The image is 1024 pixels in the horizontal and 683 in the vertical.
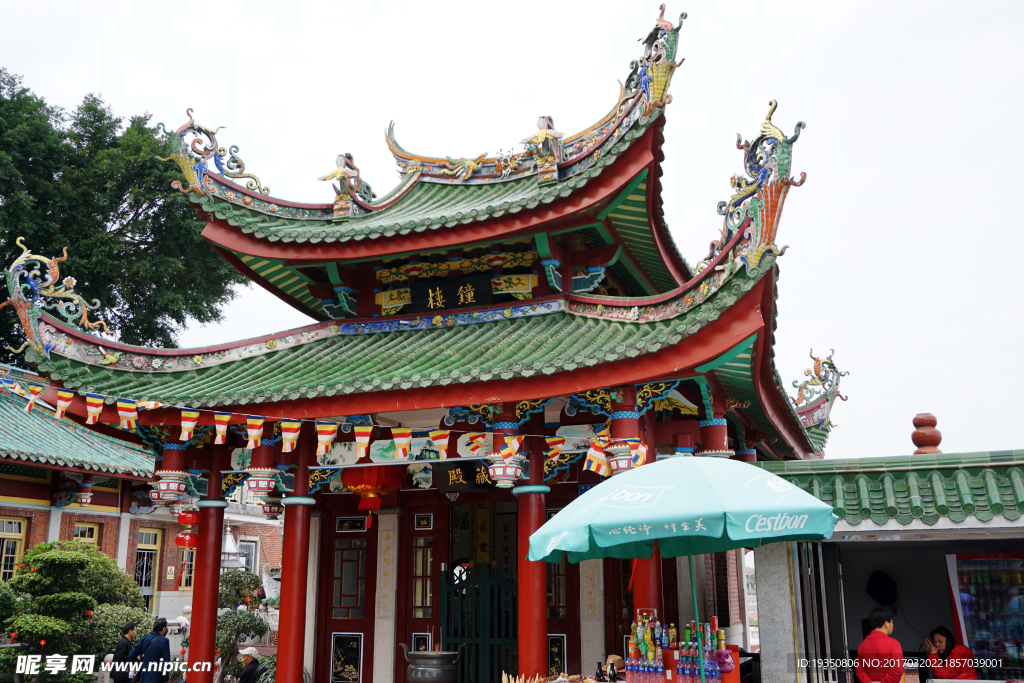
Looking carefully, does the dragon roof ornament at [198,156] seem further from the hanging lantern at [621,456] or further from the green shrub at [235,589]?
the green shrub at [235,589]

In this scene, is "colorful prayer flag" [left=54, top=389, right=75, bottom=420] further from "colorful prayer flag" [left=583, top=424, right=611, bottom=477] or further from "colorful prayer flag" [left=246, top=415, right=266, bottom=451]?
"colorful prayer flag" [left=583, top=424, right=611, bottom=477]

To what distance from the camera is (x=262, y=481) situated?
9586mm

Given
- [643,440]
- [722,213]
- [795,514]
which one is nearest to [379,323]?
[643,440]

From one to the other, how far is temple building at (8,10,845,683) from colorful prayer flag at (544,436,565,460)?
0.08ft

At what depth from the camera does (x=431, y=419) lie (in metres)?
10.4

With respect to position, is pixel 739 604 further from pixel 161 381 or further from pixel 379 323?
pixel 161 381

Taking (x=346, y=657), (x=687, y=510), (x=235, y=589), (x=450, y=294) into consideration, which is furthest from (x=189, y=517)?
(x=235, y=589)

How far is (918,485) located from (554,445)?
3775mm

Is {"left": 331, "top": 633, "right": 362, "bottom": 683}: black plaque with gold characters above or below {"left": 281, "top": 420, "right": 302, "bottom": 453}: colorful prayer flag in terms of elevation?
below

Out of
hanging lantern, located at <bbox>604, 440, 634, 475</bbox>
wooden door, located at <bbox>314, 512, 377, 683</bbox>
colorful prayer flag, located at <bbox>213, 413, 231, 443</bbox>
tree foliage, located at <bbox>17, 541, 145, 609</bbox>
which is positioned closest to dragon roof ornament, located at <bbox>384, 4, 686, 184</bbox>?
hanging lantern, located at <bbox>604, 440, 634, 475</bbox>

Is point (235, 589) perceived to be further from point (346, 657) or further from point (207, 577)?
point (207, 577)

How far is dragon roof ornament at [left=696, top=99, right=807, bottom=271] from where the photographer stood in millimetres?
7117

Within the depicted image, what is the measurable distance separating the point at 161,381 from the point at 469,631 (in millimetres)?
5295

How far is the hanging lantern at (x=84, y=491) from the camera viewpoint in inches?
706
